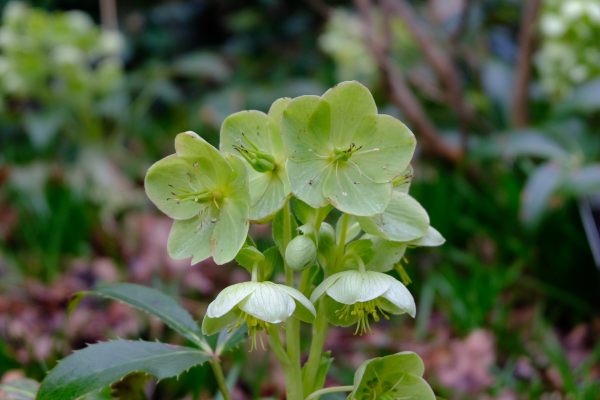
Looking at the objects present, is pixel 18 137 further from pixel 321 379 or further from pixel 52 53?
pixel 321 379

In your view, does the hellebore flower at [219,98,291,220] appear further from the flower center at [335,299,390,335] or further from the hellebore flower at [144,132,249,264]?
the flower center at [335,299,390,335]

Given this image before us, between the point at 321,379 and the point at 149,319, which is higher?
the point at 321,379

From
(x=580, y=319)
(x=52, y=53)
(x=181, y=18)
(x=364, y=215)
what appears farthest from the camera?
(x=181, y=18)

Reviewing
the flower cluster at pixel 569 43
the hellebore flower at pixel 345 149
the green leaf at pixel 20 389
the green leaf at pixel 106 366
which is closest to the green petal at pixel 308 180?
the hellebore flower at pixel 345 149

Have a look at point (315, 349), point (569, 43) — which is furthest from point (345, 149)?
point (569, 43)

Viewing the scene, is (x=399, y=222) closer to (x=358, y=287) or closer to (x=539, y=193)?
(x=358, y=287)

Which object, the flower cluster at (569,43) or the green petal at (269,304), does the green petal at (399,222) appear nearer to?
the green petal at (269,304)

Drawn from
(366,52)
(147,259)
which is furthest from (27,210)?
(366,52)
